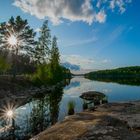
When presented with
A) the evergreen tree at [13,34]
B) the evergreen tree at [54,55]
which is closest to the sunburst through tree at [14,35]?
the evergreen tree at [13,34]

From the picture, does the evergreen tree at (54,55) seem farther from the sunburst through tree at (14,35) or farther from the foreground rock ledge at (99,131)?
the foreground rock ledge at (99,131)

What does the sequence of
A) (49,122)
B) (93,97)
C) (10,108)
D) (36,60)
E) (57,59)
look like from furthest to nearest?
(57,59) < (36,60) < (93,97) < (10,108) < (49,122)

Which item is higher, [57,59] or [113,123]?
[57,59]

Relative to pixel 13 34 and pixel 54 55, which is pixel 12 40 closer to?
pixel 13 34

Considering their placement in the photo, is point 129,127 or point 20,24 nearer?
point 129,127

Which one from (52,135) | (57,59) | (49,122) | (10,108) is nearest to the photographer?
(52,135)

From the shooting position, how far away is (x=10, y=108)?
3394 centimetres

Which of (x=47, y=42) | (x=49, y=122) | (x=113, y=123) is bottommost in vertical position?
(x=49, y=122)

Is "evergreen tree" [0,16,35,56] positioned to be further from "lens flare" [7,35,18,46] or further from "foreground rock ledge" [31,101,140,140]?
"foreground rock ledge" [31,101,140,140]

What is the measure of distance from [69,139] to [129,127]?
4.50 meters

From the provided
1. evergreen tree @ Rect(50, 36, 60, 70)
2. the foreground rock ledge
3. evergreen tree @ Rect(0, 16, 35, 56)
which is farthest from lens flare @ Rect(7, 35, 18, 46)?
the foreground rock ledge

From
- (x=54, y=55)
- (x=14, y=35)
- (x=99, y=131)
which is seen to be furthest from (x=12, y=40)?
(x=99, y=131)

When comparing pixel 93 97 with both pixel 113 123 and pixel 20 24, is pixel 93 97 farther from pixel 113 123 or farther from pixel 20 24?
pixel 20 24

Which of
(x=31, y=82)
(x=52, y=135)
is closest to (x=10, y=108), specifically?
(x=52, y=135)
